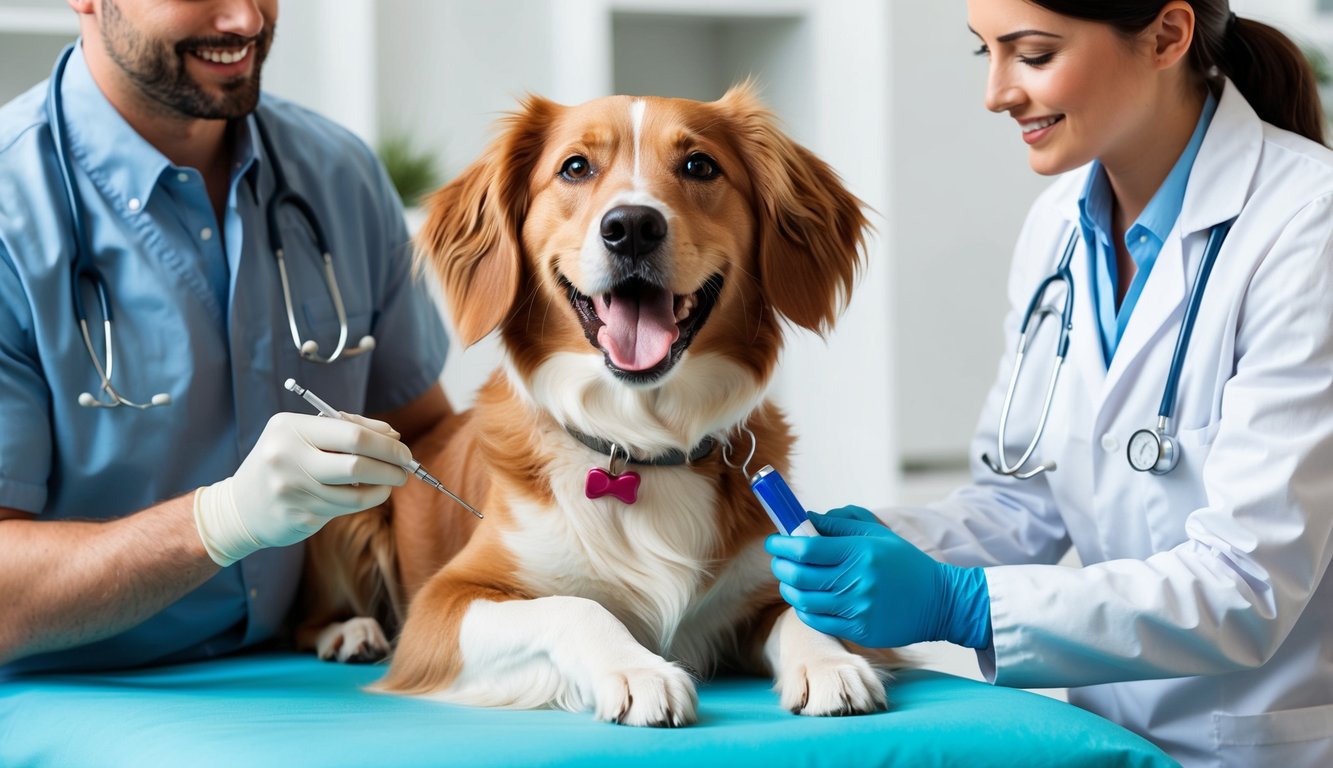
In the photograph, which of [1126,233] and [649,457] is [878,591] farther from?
[1126,233]

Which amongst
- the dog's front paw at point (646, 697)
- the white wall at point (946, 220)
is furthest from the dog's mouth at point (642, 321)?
the white wall at point (946, 220)

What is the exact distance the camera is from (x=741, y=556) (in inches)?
65.6

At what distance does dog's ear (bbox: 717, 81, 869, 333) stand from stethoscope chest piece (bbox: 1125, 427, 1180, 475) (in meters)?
0.45

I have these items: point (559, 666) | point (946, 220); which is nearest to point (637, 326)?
point (559, 666)

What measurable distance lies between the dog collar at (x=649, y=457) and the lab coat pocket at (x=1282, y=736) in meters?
0.78

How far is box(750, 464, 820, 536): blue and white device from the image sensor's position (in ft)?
4.95

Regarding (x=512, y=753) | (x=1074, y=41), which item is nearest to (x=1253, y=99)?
(x=1074, y=41)

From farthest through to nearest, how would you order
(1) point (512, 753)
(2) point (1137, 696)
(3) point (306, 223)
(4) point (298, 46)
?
1. (4) point (298, 46)
2. (3) point (306, 223)
3. (2) point (1137, 696)
4. (1) point (512, 753)

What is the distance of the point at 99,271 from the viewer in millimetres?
1797

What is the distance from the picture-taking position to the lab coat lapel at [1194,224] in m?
1.72

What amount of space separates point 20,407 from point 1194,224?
63.8 inches

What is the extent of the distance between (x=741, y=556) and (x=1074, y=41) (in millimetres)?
827

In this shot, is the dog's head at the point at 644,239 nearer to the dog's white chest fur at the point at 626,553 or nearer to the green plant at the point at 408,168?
the dog's white chest fur at the point at 626,553

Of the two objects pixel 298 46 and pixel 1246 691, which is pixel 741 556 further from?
pixel 298 46
